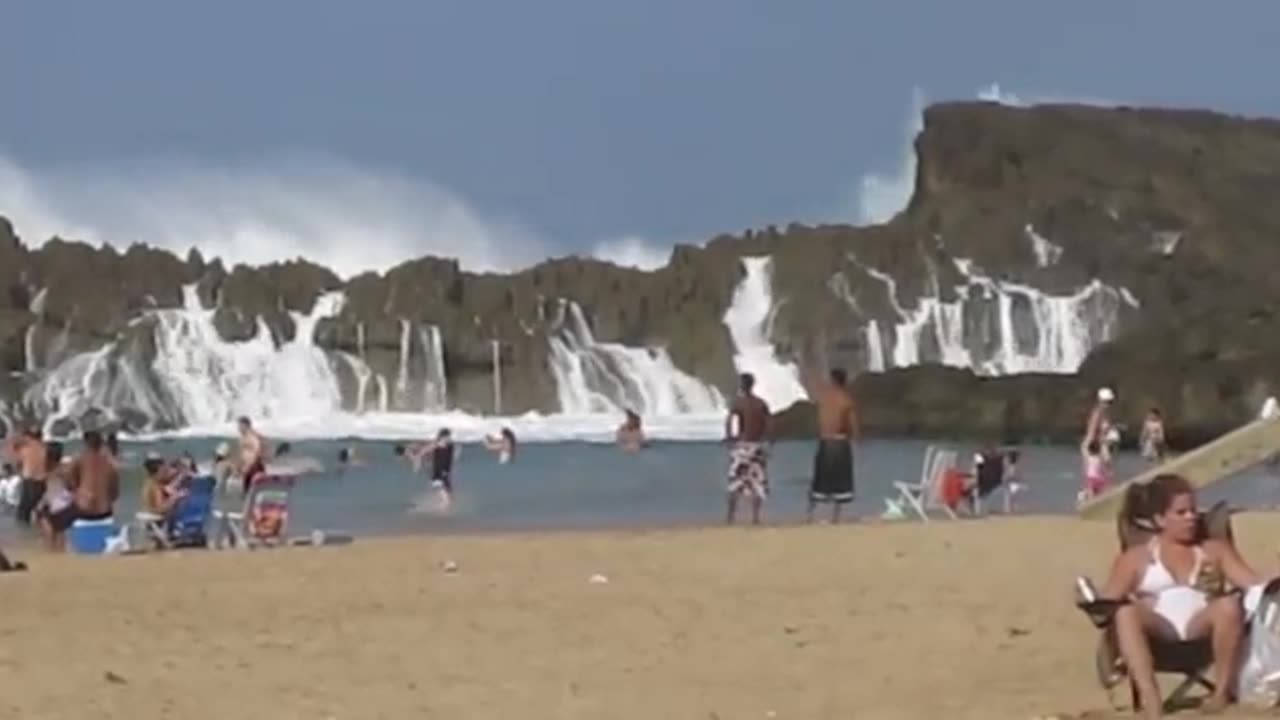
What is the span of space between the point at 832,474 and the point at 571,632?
10.2m

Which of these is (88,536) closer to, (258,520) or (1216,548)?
(258,520)

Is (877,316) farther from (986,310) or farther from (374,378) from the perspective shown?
(374,378)

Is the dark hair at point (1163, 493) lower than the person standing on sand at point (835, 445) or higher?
lower

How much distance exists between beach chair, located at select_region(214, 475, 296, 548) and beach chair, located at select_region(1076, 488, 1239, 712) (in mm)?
12725

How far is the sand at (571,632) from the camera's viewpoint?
9.77 meters

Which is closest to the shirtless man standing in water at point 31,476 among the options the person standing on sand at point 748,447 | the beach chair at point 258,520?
the beach chair at point 258,520

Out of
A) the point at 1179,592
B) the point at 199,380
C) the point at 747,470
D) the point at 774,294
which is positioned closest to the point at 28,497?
the point at 747,470

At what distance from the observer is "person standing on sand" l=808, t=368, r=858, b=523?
21422mm

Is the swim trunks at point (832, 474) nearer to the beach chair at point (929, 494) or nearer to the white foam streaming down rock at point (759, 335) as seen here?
the beach chair at point (929, 494)

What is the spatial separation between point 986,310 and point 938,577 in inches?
4057

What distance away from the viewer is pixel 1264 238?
124m

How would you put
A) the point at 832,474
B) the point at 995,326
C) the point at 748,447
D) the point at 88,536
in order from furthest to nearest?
the point at 995,326 < the point at 832,474 < the point at 748,447 < the point at 88,536

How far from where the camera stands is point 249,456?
23.6 metres

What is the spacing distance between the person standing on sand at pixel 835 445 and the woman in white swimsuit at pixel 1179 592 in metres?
12.4
